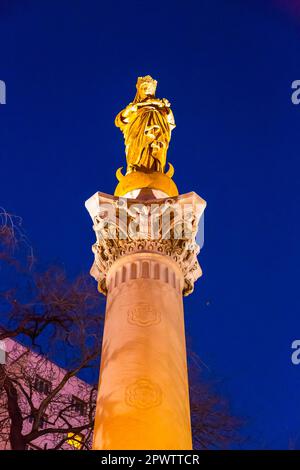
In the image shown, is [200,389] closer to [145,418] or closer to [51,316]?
[51,316]

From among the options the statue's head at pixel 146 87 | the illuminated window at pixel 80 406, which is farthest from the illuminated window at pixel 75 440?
the statue's head at pixel 146 87

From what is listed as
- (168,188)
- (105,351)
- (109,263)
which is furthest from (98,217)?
(105,351)

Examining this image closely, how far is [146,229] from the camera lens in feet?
35.0

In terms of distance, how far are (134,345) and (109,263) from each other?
205cm

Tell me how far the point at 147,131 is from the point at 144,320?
4976mm

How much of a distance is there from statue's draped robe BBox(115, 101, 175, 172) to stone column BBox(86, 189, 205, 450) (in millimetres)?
1657

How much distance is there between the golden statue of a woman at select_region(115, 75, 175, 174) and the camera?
12.4 meters

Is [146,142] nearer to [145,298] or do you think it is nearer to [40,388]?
[145,298]

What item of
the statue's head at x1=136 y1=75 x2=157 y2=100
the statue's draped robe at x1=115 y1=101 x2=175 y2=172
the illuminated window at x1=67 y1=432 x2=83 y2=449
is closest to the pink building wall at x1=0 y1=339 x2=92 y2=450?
the illuminated window at x1=67 y1=432 x2=83 y2=449

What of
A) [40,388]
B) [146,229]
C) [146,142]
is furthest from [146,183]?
[40,388]

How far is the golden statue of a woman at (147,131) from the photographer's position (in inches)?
486

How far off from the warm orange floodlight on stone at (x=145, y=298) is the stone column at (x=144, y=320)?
0.04 ft
